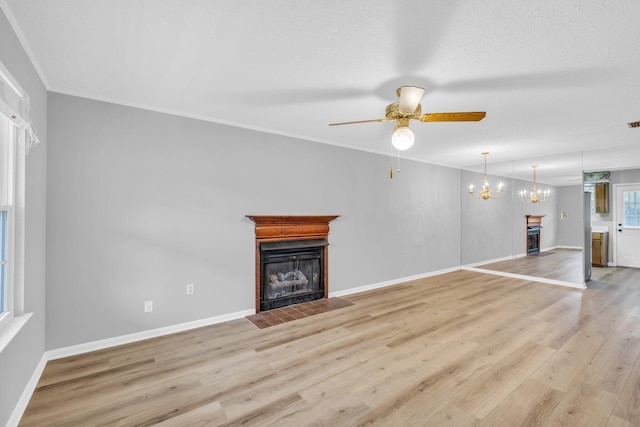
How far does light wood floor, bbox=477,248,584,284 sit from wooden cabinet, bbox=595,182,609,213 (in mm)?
974

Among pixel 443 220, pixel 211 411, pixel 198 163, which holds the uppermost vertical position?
pixel 198 163

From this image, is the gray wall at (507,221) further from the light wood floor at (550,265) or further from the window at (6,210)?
the window at (6,210)

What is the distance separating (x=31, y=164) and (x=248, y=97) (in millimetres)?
1790

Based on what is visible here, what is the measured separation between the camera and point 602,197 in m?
5.32

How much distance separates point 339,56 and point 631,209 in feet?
21.7

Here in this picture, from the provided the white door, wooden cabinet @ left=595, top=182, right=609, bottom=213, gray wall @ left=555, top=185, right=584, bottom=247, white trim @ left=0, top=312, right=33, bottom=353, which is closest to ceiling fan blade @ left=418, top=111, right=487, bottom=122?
white trim @ left=0, top=312, right=33, bottom=353

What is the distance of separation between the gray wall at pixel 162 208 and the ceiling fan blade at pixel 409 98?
1.99 metres

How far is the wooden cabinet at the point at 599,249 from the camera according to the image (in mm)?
5570

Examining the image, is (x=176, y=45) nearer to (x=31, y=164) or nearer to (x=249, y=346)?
(x=31, y=164)

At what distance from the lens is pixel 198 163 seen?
10.9ft

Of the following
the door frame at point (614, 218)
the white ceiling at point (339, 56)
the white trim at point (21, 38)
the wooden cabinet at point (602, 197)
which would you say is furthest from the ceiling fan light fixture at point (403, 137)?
the door frame at point (614, 218)

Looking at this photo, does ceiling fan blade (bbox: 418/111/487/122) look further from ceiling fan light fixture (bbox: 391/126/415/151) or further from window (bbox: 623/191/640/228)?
window (bbox: 623/191/640/228)

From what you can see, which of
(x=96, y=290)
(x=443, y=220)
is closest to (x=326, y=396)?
(x=96, y=290)

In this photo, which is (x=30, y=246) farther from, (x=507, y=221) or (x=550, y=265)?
(x=550, y=265)
